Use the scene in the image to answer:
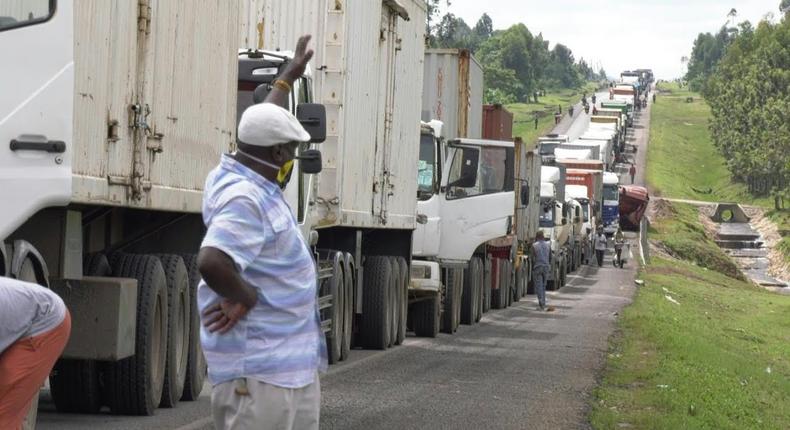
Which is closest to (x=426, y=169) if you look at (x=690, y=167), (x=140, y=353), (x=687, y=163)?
(x=140, y=353)

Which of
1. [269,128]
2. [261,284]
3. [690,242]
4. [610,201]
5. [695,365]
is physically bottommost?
[690,242]

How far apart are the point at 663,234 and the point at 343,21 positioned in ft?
235

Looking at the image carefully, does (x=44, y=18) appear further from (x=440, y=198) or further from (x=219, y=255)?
(x=440, y=198)

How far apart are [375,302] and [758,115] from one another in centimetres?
11002

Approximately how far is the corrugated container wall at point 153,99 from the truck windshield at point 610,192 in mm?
68526

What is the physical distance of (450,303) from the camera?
87.2 ft

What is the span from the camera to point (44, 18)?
9219 mm

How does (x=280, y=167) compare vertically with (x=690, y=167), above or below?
above

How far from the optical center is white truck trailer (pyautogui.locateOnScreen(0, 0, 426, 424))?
9.23 m

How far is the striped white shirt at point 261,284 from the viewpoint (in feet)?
19.4

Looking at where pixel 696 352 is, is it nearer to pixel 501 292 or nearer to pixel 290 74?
pixel 501 292

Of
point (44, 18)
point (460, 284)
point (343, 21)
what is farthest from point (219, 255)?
point (460, 284)

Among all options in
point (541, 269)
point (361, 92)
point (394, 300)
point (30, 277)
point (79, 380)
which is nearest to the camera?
point (30, 277)

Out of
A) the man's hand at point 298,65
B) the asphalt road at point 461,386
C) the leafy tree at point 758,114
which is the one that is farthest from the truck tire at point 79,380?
the leafy tree at point 758,114
